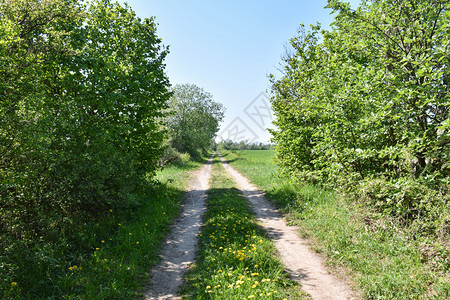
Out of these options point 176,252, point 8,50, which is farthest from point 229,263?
point 8,50

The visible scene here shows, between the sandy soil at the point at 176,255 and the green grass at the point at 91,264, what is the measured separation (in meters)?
0.26

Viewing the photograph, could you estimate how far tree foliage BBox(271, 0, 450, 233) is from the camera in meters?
5.12

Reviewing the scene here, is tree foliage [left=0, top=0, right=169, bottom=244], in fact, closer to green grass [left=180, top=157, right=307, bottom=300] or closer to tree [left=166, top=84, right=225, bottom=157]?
green grass [left=180, top=157, right=307, bottom=300]

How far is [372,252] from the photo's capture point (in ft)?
17.3

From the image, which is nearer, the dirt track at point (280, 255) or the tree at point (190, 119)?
the dirt track at point (280, 255)

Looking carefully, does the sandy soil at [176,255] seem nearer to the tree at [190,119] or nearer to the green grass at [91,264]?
the green grass at [91,264]

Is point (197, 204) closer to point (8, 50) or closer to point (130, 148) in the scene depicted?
point (130, 148)

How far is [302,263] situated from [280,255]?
556 mm

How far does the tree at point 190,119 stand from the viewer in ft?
117

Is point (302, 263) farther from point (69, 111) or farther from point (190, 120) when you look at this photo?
point (190, 120)

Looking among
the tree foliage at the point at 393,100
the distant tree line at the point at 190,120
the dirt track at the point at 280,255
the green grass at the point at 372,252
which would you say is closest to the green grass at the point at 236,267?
the dirt track at the point at 280,255

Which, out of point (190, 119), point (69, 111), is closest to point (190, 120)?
point (190, 119)

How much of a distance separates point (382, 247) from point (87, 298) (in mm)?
6262

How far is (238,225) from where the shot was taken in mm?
7473
